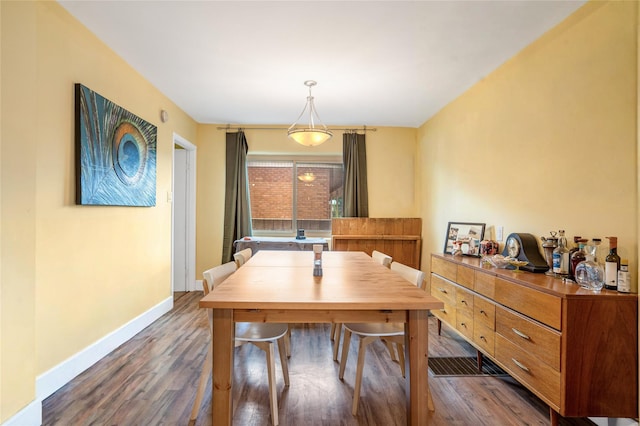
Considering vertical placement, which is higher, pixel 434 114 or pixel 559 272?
pixel 434 114

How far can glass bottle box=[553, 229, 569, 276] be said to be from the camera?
6.59 ft

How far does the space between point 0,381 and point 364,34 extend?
304 centimetres

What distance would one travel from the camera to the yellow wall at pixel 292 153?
4867 millimetres

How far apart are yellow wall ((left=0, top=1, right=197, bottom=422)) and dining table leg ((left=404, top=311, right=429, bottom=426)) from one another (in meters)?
2.04

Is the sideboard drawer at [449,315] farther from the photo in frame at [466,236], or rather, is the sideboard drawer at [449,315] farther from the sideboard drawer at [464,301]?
the photo in frame at [466,236]

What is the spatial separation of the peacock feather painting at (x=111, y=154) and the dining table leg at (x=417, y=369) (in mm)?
2421

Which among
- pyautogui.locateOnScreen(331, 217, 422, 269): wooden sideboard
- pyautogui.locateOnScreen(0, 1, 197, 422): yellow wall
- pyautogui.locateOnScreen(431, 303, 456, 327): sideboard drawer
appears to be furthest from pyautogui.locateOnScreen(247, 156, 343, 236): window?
pyautogui.locateOnScreen(431, 303, 456, 327): sideboard drawer

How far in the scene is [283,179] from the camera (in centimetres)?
513

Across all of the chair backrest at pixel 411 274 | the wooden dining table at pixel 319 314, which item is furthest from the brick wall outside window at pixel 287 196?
the wooden dining table at pixel 319 314

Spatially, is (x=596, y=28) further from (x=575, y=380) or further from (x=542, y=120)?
(x=575, y=380)

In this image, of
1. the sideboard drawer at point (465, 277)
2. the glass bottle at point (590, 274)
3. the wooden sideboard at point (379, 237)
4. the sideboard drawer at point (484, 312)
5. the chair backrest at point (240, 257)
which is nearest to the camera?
the glass bottle at point (590, 274)

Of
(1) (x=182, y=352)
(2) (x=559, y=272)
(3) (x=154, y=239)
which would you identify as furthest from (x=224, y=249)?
(2) (x=559, y=272)

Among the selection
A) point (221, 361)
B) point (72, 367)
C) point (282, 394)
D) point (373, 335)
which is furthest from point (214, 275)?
point (72, 367)

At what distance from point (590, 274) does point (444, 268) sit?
131cm
